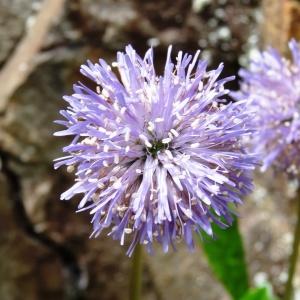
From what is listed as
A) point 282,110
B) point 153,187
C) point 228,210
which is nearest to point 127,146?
point 153,187

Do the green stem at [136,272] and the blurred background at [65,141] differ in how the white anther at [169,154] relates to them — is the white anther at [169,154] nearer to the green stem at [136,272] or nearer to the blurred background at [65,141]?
the green stem at [136,272]

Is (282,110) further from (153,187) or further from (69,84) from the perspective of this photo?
(69,84)

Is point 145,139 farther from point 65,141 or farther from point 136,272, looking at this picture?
point 65,141

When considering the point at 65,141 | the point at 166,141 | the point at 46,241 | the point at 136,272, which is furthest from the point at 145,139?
the point at 46,241

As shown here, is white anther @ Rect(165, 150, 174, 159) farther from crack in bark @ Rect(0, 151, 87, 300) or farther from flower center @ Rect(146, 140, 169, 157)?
crack in bark @ Rect(0, 151, 87, 300)

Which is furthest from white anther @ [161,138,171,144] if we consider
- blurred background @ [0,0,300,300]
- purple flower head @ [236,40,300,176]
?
blurred background @ [0,0,300,300]
